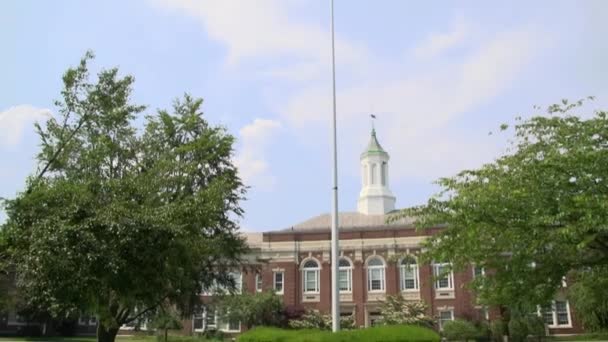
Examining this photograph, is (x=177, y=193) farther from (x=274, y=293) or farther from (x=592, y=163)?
(x=274, y=293)

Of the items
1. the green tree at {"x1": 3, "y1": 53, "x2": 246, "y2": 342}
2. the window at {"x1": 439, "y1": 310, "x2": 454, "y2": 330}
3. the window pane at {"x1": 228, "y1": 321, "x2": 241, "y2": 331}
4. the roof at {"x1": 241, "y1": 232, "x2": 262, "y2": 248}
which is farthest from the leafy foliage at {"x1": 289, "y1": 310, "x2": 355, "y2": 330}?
the green tree at {"x1": 3, "y1": 53, "x2": 246, "y2": 342}

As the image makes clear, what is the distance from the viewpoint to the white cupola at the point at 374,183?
57.7 metres

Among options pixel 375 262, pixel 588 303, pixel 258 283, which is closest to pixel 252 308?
pixel 258 283

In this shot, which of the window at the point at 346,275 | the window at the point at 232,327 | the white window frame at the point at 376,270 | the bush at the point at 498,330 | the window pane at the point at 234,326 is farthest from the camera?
the window at the point at 346,275

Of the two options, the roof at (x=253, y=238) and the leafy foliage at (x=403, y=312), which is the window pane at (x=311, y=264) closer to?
the roof at (x=253, y=238)

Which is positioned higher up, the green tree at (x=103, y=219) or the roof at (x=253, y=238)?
the roof at (x=253, y=238)

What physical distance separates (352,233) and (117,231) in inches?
1506

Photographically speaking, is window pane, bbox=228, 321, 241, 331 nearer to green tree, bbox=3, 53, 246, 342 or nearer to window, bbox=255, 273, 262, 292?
window, bbox=255, 273, 262, 292

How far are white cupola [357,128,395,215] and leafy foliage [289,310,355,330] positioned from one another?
36.3 ft

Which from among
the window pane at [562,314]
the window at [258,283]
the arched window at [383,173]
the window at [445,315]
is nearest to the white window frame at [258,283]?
the window at [258,283]

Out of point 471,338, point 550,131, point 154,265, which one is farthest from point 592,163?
point 471,338

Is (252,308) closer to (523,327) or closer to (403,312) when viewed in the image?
(403,312)

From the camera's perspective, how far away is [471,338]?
47.0 metres

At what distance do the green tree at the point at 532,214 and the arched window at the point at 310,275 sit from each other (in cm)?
3368
